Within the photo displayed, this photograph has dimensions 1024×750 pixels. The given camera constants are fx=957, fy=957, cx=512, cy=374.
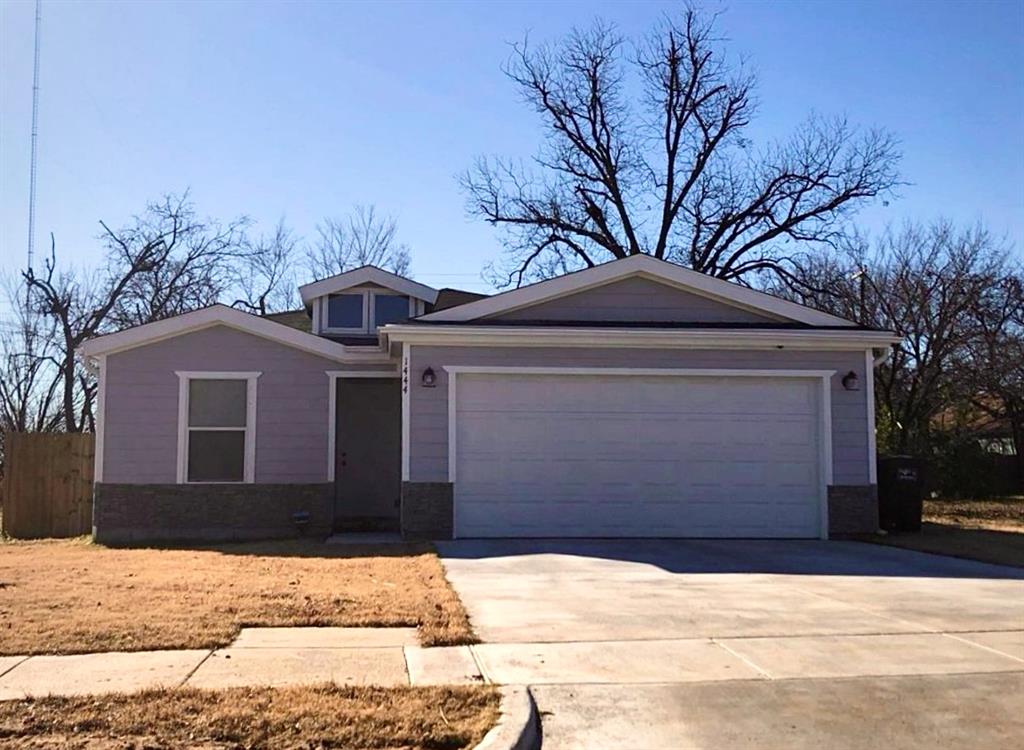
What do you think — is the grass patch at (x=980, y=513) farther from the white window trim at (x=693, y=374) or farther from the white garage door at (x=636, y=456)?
the white garage door at (x=636, y=456)

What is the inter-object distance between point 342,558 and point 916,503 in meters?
8.91

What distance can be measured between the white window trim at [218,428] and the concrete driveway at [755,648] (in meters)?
4.85

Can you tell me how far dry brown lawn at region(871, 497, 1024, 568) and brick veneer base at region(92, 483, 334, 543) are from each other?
8605 millimetres

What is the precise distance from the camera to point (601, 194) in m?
33.2

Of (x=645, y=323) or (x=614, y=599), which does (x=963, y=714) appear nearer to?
(x=614, y=599)

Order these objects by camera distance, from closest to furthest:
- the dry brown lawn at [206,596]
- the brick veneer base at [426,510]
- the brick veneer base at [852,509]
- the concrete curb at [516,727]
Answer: the concrete curb at [516,727], the dry brown lawn at [206,596], the brick veneer base at [426,510], the brick veneer base at [852,509]

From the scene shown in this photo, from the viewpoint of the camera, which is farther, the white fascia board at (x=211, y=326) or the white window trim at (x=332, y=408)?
the white window trim at (x=332, y=408)

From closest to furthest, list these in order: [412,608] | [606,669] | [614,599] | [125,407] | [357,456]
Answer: [606,669]
[412,608]
[614,599]
[125,407]
[357,456]

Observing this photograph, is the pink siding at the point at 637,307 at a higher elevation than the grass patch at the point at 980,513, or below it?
higher

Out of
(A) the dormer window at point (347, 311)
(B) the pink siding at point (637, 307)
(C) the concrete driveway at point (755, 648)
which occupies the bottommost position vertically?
(C) the concrete driveway at point (755, 648)

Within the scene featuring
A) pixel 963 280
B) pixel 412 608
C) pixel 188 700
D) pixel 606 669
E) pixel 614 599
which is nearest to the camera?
pixel 188 700

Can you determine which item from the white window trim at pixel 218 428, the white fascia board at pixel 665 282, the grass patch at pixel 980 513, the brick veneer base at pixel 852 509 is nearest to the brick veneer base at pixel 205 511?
the white window trim at pixel 218 428

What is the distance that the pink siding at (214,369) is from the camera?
577 inches

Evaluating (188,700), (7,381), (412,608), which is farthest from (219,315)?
(7,381)
